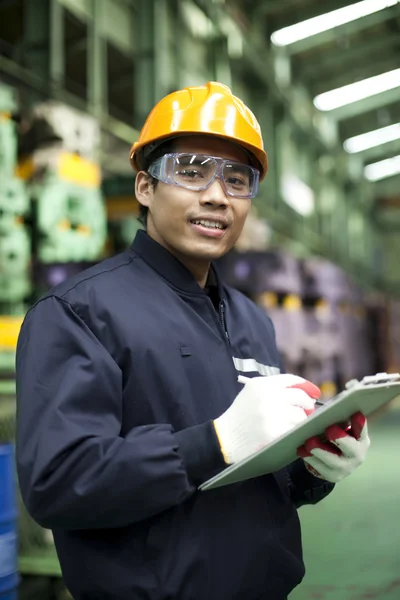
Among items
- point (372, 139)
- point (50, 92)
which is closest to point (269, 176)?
point (372, 139)

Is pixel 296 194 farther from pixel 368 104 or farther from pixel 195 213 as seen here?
pixel 195 213

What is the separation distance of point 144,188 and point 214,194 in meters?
0.22

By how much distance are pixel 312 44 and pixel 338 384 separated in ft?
21.4

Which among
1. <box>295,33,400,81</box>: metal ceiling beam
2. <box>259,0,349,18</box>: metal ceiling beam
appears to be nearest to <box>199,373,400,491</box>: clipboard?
<box>259,0,349,18</box>: metal ceiling beam

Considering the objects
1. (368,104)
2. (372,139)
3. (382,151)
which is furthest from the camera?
(382,151)

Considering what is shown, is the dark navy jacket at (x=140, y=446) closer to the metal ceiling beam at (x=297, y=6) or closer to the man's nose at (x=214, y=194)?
the man's nose at (x=214, y=194)

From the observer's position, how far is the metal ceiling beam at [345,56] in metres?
13.1

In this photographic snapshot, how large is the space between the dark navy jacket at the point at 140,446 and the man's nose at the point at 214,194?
17cm

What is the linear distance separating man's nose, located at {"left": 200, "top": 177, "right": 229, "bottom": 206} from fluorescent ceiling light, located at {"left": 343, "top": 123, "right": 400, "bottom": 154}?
16.7 m

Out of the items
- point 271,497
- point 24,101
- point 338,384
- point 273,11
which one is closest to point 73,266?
point 24,101

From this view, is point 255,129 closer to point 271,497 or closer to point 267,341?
point 267,341

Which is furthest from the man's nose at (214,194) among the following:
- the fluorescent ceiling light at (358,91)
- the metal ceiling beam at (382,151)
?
the metal ceiling beam at (382,151)

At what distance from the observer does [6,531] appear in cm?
222

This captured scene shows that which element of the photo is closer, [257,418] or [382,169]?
[257,418]
